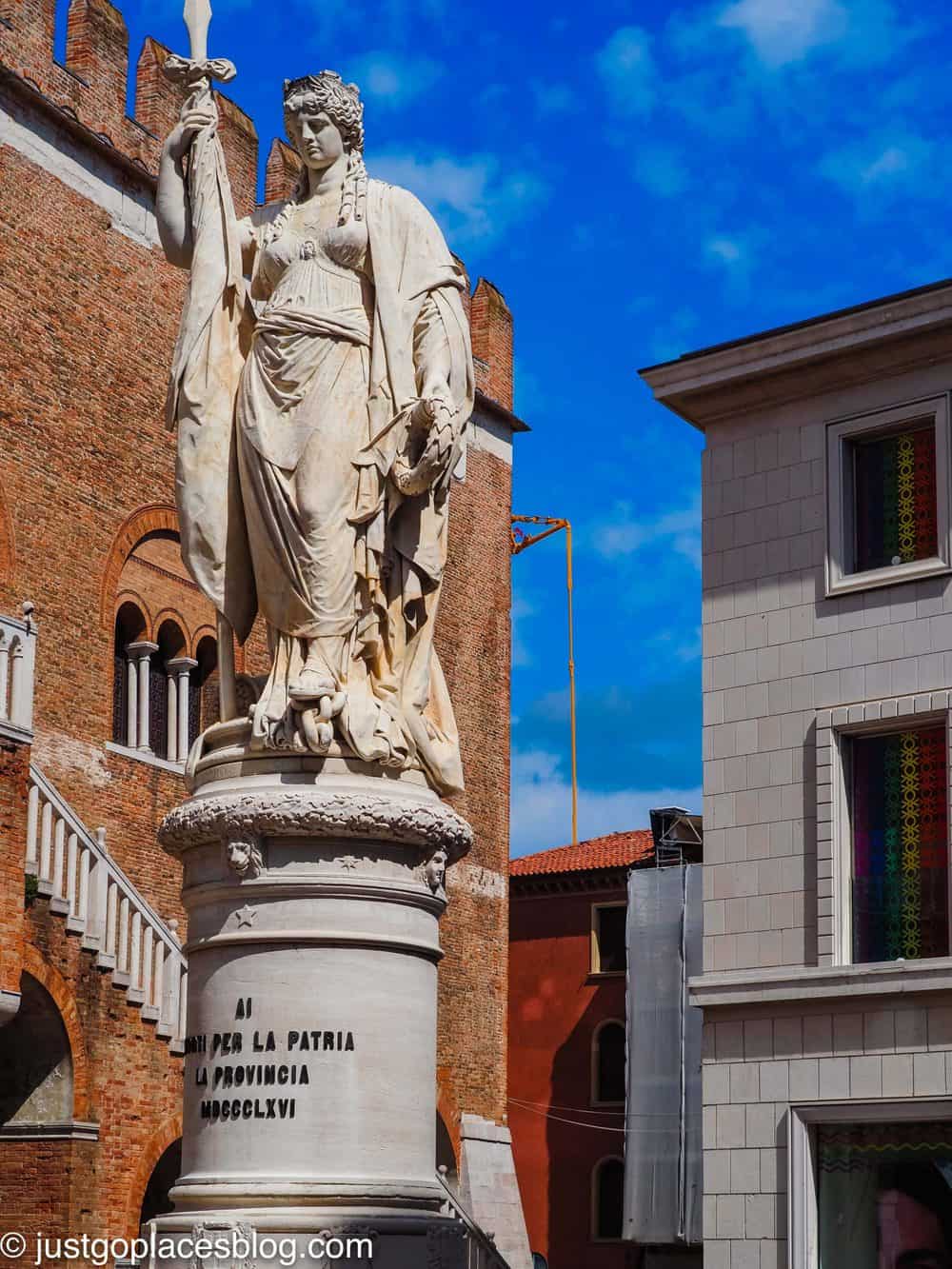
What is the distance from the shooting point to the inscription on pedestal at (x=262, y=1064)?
23.9 feet

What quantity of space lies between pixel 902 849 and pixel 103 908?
7.39 m

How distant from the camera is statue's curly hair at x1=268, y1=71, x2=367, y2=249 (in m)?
8.19

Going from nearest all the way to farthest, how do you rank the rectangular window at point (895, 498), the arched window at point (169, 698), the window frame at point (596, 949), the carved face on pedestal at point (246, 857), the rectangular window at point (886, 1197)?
the carved face on pedestal at point (246, 857) → the rectangular window at point (886, 1197) → the rectangular window at point (895, 498) → the arched window at point (169, 698) → the window frame at point (596, 949)

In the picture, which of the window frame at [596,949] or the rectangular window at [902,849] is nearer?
the rectangular window at [902,849]

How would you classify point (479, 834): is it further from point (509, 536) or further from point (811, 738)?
point (811, 738)

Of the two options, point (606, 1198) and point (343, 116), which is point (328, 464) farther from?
point (606, 1198)

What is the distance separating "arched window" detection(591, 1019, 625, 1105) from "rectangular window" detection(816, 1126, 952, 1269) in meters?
23.9

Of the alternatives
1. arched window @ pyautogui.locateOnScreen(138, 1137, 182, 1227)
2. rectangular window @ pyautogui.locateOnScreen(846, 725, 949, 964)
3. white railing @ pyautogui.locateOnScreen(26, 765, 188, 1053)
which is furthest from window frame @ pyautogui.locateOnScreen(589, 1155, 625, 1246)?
rectangular window @ pyautogui.locateOnScreen(846, 725, 949, 964)

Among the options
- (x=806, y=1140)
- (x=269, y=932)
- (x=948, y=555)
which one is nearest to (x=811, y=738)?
(x=948, y=555)

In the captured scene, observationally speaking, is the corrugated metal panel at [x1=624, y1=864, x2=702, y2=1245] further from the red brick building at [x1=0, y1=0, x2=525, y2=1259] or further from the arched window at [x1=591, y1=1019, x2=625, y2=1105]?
the red brick building at [x1=0, y1=0, x2=525, y2=1259]

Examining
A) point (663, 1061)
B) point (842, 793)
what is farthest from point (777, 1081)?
point (663, 1061)

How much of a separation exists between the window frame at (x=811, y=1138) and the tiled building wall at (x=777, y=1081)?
0.25 feet

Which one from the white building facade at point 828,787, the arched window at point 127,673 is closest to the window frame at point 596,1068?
the arched window at point 127,673

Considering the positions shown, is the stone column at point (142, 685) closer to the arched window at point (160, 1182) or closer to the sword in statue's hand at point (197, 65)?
the arched window at point (160, 1182)
